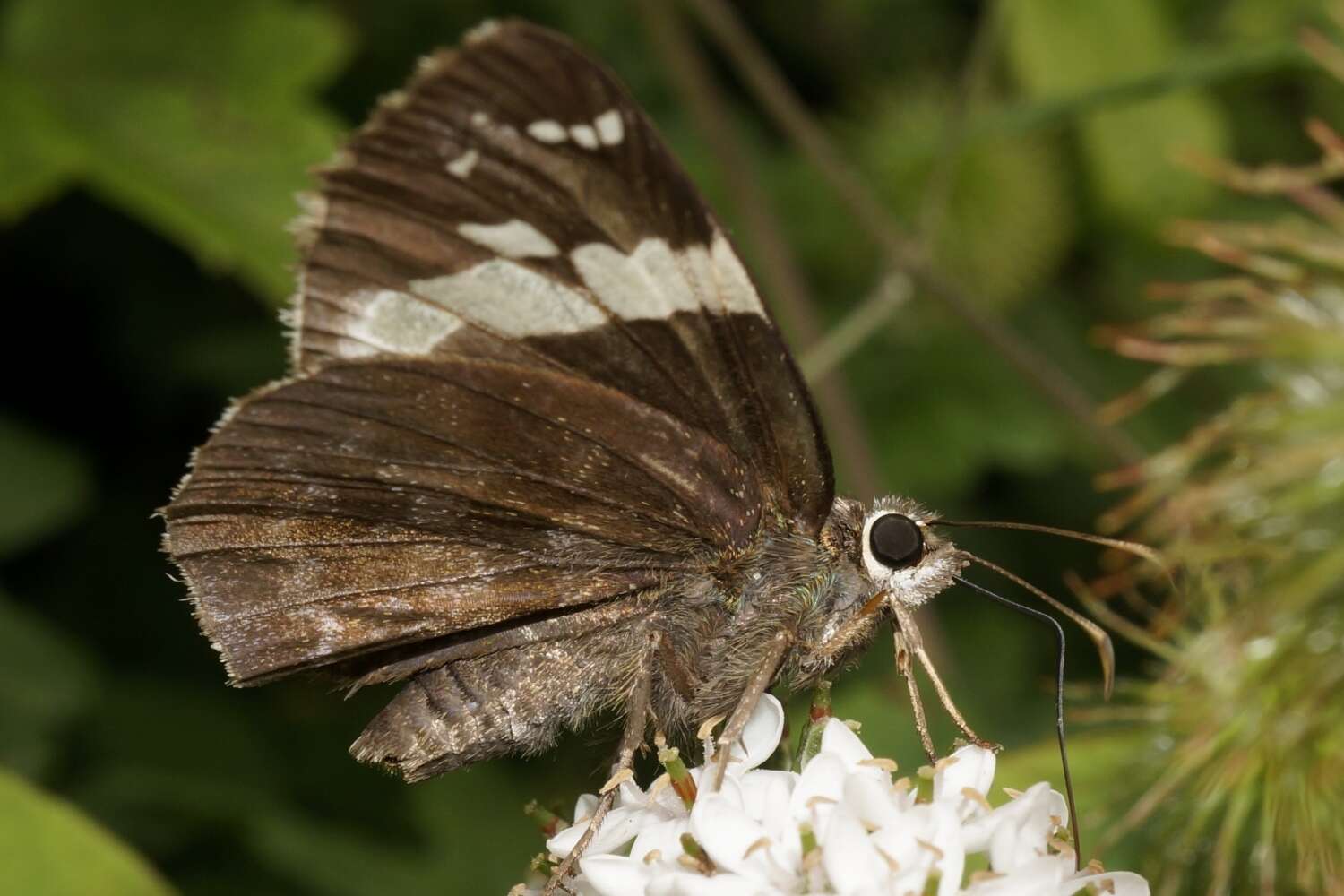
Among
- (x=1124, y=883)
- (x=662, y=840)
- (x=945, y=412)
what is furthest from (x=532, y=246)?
(x=945, y=412)

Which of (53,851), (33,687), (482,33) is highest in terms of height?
(482,33)

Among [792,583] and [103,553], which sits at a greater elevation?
[792,583]

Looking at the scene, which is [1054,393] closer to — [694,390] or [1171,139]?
[1171,139]

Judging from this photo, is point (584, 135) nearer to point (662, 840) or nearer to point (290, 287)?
point (290, 287)

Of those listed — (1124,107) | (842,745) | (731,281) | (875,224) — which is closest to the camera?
(842,745)

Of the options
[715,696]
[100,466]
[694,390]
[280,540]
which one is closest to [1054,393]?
[694,390]

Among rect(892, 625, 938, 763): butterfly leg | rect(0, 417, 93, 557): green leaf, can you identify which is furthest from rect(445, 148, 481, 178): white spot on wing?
rect(0, 417, 93, 557): green leaf
